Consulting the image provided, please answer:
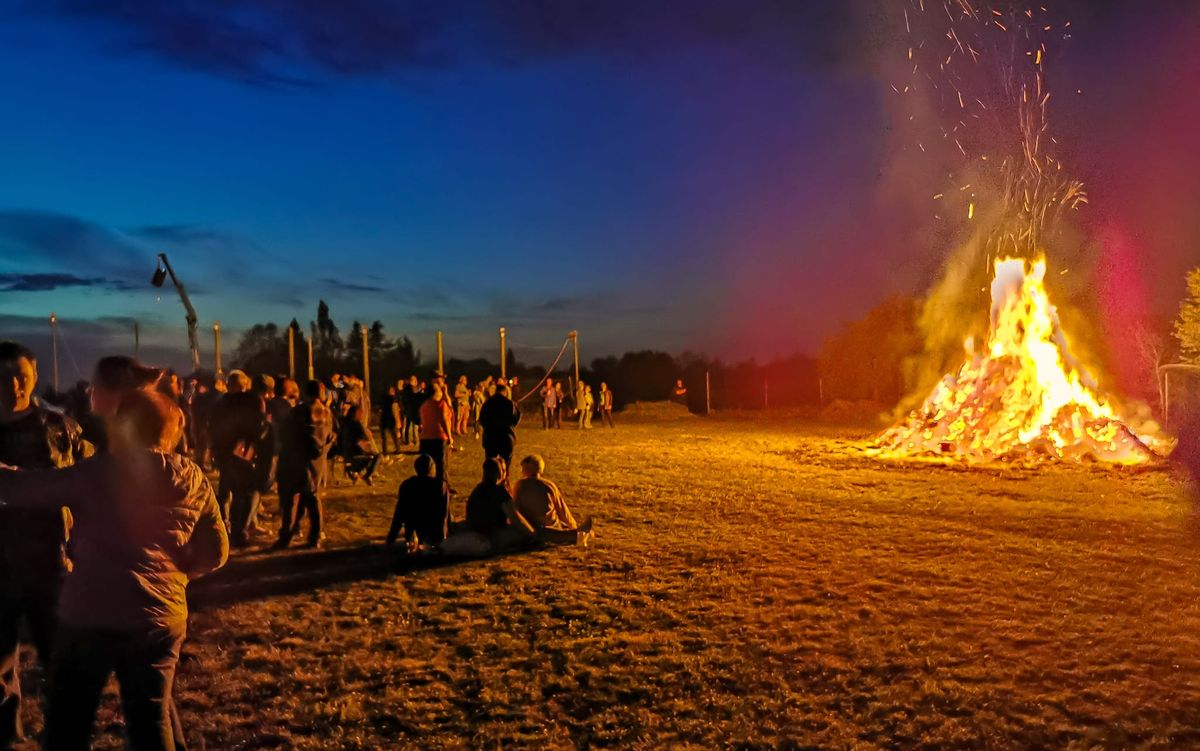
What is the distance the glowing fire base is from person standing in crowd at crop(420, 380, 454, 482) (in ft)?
36.8

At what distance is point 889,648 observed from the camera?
5.74 metres

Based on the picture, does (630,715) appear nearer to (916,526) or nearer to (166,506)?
(166,506)

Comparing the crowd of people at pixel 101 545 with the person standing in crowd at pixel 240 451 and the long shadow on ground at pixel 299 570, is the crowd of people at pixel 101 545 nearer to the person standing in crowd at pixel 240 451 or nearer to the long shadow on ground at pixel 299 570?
the long shadow on ground at pixel 299 570

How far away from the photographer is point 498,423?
35.8 ft

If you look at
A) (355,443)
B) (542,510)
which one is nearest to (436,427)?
(542,510)

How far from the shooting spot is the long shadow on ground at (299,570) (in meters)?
7.25

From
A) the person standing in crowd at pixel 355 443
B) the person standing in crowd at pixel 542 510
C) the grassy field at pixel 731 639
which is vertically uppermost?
the person standing in crowd at pixel 355 443

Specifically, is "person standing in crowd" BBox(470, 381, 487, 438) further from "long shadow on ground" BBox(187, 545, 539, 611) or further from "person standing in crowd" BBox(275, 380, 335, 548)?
"long shadow on ground" BBox(187, 545, 539, 611)

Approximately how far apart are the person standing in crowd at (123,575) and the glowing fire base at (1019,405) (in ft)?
53.9

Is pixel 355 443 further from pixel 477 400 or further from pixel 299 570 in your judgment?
pixel 477 400

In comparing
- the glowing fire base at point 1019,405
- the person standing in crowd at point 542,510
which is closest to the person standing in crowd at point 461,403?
the glowing fire base at point 1019,405

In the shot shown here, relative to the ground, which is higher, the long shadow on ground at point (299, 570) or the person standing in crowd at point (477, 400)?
the person standing in crowd at point (477, 400)

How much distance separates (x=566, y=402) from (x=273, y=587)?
2714 centimetres

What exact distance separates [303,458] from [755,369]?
36.4m
